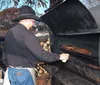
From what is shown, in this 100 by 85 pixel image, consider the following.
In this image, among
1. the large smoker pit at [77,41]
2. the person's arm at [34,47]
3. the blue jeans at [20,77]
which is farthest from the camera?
the blue jeans at [20,77]

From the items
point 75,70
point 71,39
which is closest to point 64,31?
point 71,39

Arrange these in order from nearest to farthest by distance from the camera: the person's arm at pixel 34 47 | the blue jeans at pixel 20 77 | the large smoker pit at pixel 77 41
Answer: the large smoker pit at pixel 77 41
the person's arm at pixel 34 47
the blue jeans at pixel 20 77

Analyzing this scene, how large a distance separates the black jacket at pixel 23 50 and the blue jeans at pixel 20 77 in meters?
0.09

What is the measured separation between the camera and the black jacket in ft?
11.0

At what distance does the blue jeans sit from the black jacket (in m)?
0.09

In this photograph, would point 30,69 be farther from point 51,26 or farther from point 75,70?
point 51,26

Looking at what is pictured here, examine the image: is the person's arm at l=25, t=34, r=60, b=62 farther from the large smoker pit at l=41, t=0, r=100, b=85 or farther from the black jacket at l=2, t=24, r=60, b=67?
the large smoker pit at l=41, t=0, r=100, b=85

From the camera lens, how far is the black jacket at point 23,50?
334cm

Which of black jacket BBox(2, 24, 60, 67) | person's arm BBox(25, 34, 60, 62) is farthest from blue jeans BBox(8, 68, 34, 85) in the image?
person's arm BBox(25, 34, 60, 62)

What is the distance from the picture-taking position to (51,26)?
14.3 feet

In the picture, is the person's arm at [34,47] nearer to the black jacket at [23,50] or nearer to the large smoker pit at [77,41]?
the black jacket at [23,50]

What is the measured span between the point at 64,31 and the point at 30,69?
0.80 meters

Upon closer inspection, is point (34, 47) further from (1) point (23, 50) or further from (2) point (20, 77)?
(2) point (20, 77)

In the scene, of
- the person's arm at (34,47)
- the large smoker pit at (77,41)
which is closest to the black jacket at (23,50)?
the person's arm at (34,47)
